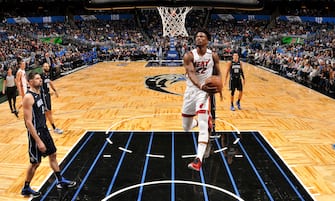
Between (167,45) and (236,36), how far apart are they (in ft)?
30.5

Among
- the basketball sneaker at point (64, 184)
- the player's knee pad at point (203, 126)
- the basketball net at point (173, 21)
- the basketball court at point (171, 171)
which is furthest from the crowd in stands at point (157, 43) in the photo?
the player's knee pad at point (203, 126)

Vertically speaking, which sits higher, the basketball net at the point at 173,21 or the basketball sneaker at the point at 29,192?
the basketball net at the point at 173,21

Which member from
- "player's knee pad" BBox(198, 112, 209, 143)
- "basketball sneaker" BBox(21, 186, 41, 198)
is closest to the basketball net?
"player's knee pad" BBox(198, 112, 209, 143)

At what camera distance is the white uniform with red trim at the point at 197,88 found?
160 inches

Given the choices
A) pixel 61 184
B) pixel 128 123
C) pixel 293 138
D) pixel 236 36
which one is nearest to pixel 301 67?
pixel 293 138

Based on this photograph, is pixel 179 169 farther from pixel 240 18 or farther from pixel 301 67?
pixel 240 18

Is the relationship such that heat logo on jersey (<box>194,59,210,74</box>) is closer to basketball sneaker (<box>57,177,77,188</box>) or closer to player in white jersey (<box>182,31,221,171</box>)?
player in white jersey (<box>182,31,221,171</box>)

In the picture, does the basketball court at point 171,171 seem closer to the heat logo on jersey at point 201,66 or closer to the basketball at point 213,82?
the basketball at point 213,82

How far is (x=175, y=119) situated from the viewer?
26.9 ft

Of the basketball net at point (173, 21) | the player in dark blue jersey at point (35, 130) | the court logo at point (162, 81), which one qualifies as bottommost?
the court logo at point (162, 81)

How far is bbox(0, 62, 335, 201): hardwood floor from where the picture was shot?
17.2 ft

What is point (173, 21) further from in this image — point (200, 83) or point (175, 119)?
point (200, 83)

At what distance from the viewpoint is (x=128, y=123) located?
788cm

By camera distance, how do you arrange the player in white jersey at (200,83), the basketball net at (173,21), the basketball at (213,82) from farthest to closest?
the basketball net at (173,21), the player in white jersey at (200,83), the basketball at (213,82)
